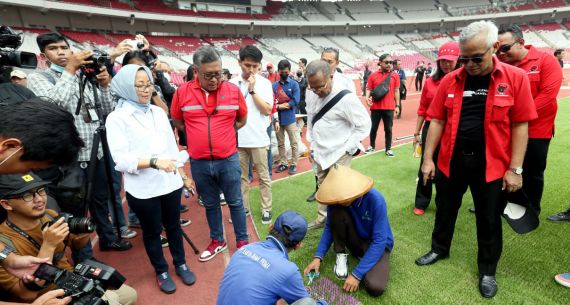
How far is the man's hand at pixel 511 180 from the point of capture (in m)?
2.30

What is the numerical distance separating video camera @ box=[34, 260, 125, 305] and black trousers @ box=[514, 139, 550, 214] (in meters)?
3.83

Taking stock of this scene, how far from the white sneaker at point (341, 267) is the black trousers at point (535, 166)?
6.89 feet

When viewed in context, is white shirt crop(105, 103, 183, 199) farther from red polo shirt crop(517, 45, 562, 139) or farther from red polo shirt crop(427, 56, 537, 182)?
red polo shirt crop(517, 45, 562, 139)

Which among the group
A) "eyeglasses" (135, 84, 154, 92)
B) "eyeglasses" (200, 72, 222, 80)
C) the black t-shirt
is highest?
"eyeglasses" (200, 72, 222, 80)

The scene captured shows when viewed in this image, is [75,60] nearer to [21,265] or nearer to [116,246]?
[21,265]

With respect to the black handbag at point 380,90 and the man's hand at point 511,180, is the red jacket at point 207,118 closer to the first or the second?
the man's hand at point 511,180

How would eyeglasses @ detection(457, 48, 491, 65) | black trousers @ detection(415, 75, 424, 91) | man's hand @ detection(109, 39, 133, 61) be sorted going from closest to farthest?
eyeglasses @ detection(457, 48, 491, 65) → man's hand @ detection(109, 39, 133, 61) → black trousers @ detection(415, 75, 424, 91)

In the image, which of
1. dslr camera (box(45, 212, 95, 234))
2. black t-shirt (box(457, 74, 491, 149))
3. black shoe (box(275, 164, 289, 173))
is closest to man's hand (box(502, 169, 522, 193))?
black t-shirt (box(457, 74, 491, 149))

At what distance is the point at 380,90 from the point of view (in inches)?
234

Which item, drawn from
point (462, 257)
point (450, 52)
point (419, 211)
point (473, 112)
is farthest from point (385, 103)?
point (473, 112)

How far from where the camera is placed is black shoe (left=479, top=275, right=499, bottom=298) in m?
2.49

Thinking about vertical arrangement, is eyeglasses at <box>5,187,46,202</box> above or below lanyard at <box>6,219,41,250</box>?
above

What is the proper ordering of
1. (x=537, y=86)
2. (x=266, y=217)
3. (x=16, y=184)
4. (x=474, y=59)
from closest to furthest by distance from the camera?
(x=16, y=184)
(x=474, y=59)
(x=537, y=86)
(x=266, y=217)

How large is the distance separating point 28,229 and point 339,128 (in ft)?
8.93
